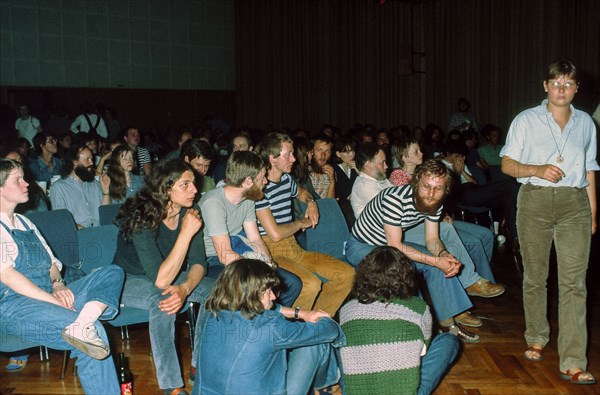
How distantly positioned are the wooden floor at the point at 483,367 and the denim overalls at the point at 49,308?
1.64ft

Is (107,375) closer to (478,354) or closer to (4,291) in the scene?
(4,291)

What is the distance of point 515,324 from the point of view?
4.28 m

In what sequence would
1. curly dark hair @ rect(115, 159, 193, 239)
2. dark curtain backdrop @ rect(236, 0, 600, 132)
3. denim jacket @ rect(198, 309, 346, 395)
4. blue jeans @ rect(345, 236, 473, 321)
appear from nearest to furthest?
1. denim jacket @ rect(198, 309, 346, 395)
2. curly dark hair @ rect(115, 159, 193, 239)
3. blue jeans @ rect(345, 236, 473, 321)
4. dark curtain backdrop @ rect(236, 0, 600, 132)

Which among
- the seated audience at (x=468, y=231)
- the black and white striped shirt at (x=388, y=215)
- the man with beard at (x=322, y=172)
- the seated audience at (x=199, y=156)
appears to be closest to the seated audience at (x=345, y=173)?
the man with beard at (x=322, y=172)

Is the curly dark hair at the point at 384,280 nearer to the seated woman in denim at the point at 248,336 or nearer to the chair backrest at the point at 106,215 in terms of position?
the seated woman in denim at the point at 248,336

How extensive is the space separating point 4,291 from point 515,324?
3022mm

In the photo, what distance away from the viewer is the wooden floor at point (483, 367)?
3348mm

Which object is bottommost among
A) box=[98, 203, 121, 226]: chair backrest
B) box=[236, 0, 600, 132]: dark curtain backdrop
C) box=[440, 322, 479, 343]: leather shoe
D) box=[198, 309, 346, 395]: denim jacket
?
box=[440, 322, 479, 343]: leather shoe

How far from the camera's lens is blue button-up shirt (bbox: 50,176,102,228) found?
469 cm

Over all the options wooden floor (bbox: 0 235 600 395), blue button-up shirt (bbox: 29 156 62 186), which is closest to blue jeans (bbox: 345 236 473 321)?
wooden floor (bbox: 0 235 600 395)

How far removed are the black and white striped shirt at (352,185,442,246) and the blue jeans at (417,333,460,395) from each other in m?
0.90

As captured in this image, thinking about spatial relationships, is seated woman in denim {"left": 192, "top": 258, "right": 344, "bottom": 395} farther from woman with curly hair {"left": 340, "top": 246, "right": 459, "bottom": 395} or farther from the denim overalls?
the denim overalls

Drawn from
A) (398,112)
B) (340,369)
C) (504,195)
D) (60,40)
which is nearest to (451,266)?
(340,369)

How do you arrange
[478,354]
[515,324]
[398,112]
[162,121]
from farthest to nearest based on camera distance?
[162,121], [398,112], [515,324], [478,354]
